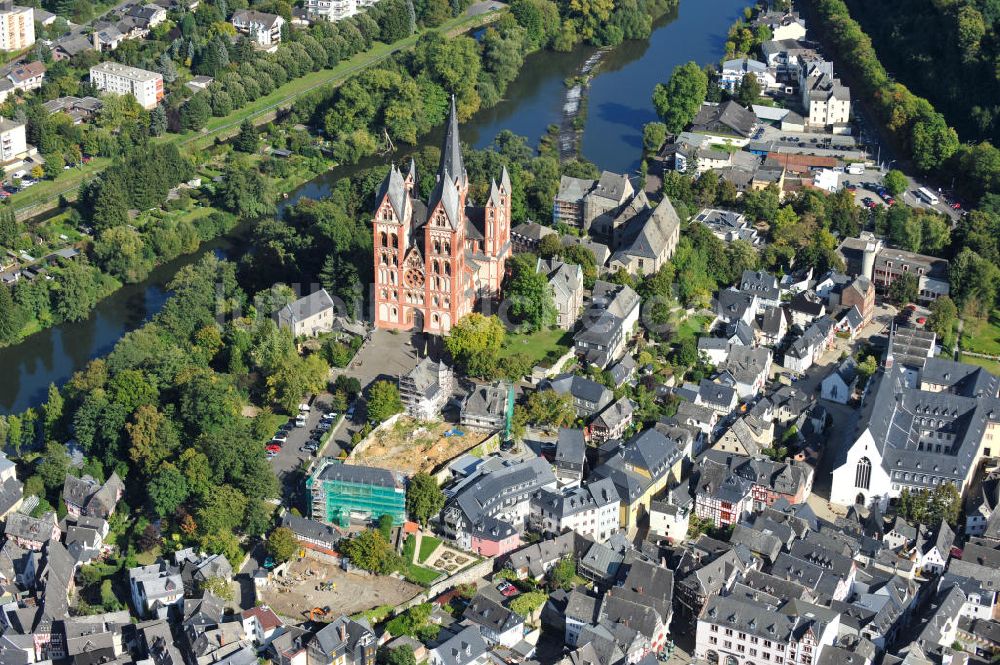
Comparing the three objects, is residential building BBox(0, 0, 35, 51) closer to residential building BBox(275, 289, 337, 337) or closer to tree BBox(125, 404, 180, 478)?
residential building BBox(275, 289, 337, 337)

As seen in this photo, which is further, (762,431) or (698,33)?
(698,33)

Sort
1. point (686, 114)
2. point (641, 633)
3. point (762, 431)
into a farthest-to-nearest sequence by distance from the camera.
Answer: point (686, 114) < point (762, 431) < point (641, 633)

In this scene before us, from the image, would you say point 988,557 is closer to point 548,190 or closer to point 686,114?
point 548,190

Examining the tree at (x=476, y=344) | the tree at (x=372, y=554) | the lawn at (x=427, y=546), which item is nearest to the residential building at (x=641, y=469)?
the lawn at (x=427, y=546)

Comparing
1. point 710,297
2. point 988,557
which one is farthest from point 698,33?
point 988,557

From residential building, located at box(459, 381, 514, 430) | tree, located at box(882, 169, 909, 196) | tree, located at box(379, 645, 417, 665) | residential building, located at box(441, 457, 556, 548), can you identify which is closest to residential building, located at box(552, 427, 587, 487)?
residential building, located at box(441, 457, 556, 548)

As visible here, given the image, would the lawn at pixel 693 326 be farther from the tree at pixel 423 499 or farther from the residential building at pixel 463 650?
the residential building at pixel 463 650

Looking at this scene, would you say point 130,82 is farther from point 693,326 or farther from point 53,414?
point 693,326
